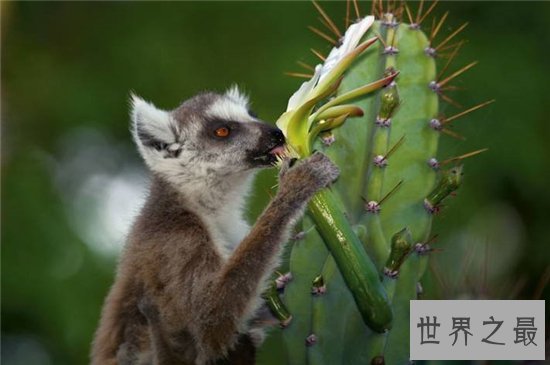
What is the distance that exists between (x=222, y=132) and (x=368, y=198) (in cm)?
119

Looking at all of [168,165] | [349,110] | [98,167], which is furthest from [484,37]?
[349,110]

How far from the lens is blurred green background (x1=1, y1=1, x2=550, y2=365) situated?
727cm

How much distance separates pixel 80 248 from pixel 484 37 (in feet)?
10.7

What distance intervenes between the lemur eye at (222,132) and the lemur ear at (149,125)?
0.16 metres

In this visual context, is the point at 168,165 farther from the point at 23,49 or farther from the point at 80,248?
the point at 23,49

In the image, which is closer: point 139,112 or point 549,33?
point 139,112

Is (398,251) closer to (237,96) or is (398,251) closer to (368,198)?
(368,198)

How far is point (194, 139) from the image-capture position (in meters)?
4.15

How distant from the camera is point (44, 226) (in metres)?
7.75

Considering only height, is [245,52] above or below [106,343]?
above

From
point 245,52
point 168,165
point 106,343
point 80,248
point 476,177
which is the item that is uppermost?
point 245,52

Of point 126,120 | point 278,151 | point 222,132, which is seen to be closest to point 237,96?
point 222,132

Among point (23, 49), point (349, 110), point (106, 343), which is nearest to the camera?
point (349, 110)

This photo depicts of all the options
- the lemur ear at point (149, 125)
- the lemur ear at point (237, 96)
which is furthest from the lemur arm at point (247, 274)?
the lemur ear at point (237, 96)
